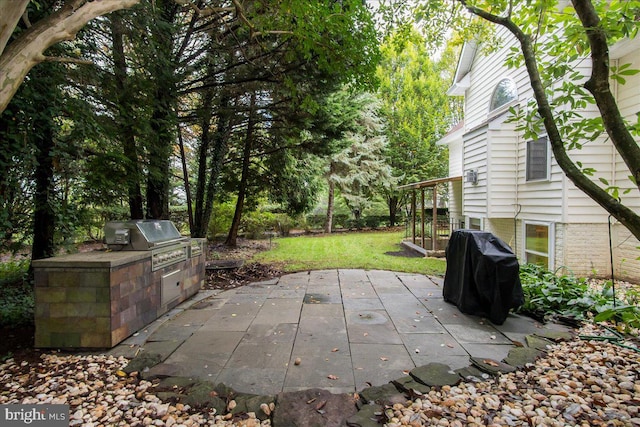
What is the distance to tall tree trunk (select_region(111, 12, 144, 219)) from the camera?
436 centimetres

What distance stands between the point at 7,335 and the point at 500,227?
9.41 meters

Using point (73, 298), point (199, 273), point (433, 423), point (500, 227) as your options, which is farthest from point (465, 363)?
point (500, 227)

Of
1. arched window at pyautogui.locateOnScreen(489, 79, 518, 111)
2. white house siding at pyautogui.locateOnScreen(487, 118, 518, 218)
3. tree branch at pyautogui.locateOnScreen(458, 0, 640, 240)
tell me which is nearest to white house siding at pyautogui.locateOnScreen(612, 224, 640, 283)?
white house siding at pyautogui.locateOnScreen(487, 118, 518, 218)

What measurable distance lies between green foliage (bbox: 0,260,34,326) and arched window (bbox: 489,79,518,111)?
32.6 feet

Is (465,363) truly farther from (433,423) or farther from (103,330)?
(103,330)

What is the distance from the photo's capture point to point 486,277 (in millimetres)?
3863

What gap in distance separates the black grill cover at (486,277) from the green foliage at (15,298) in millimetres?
5348

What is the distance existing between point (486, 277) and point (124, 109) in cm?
533

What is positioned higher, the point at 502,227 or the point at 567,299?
the point at 502,227

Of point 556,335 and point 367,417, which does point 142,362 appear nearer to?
point 367,417

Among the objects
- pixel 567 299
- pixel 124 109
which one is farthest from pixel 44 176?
pixel 567 299

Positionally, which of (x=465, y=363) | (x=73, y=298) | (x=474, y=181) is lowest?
(x=465, y=363)

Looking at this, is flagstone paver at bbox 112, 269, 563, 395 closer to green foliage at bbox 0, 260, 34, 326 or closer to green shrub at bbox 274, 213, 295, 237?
green foliage at bbox 0, 260, 34, 326

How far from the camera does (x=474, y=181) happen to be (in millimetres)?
8281
